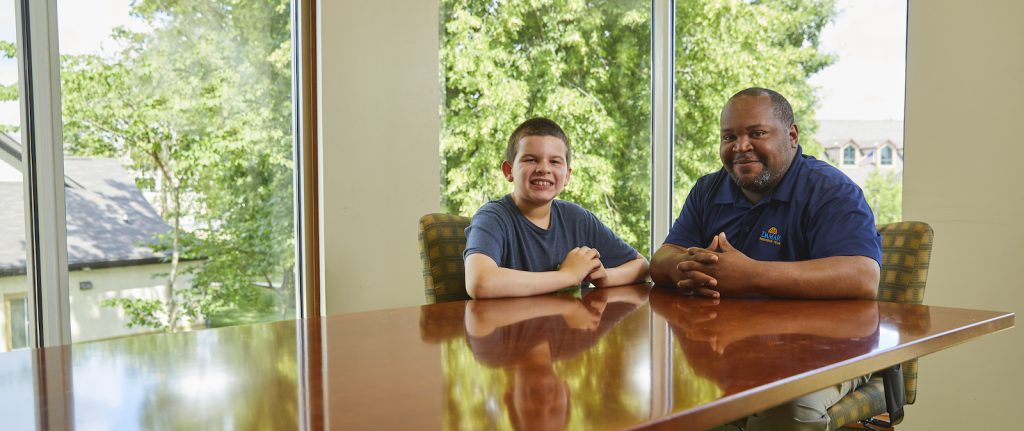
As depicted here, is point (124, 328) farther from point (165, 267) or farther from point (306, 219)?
point (306, 219)

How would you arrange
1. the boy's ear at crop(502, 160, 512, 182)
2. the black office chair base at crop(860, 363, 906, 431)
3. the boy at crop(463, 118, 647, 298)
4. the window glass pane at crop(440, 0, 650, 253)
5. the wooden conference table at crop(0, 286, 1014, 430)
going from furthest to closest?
1. the window glass pane at crop(440, 0, 650, 253)
2. the boy's ear at crop(502, 160, 512, 182)
3. the boy at crop(463, 118, 647, 298)
4. the black office chair base at crop(860, 363, 906, 431)
5. the wooden conference table at crop(0, 286, 1014, 430)

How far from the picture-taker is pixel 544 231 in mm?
2162

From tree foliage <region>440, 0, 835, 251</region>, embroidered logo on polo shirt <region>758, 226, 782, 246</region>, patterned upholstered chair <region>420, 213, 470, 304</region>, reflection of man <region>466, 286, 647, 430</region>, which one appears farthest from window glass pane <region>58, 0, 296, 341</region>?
embroidered logo on polo shirt <region>758, 226, 782, 246</region>

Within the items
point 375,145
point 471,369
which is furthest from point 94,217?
point 471,369

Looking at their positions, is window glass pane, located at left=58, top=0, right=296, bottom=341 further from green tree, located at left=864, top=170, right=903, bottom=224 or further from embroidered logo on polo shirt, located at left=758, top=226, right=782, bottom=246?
green tree, located at left=864, top=170, right=903, bottom=224

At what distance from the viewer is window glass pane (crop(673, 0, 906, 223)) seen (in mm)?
3158

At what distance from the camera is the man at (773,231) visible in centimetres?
167

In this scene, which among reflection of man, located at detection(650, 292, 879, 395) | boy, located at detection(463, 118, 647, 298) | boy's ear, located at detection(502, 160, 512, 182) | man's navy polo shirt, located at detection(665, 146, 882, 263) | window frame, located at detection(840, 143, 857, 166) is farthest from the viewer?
window frame, located at detection(840, 143, 857, 166)

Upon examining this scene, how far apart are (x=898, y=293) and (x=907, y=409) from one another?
1.12 m

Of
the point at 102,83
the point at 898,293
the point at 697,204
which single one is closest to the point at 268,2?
the point at 102,83

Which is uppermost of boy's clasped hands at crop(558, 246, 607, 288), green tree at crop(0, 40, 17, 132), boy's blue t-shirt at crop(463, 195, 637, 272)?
green tree at crop(0, 40, 17, 132)

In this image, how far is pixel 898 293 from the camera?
2.01 metres

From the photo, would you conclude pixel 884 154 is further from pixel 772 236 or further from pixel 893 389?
pixel 893 389

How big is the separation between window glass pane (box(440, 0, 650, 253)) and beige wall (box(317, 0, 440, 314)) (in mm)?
239
